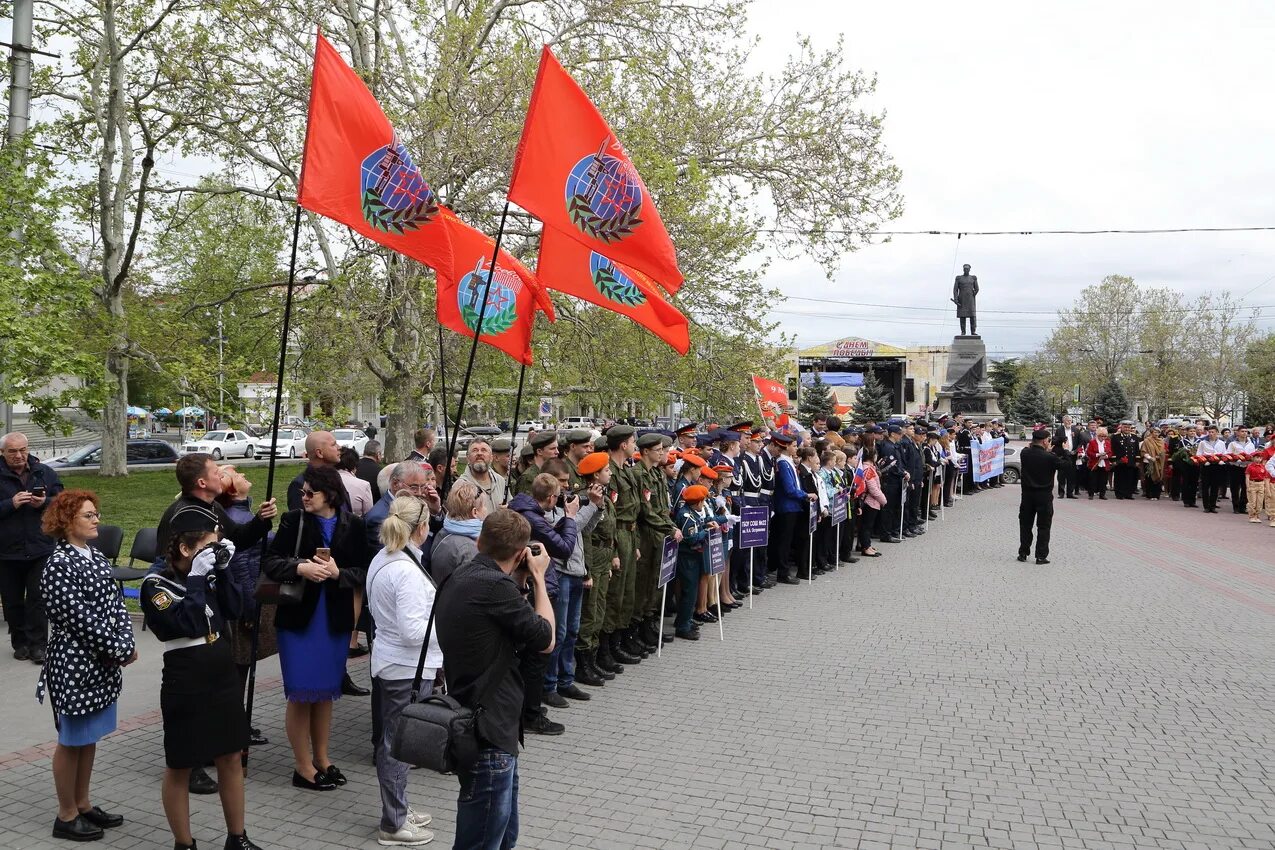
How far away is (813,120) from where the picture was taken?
23.3 meters

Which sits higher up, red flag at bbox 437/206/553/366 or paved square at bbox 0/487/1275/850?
red flag at bbox 437/206/553/366

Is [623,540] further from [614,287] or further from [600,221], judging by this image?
[600,221]

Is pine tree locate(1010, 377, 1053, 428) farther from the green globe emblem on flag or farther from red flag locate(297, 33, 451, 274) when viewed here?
red flag locate(297, 33, 451, 274)

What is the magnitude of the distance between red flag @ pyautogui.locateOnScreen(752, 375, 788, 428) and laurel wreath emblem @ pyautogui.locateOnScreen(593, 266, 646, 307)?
12.4m

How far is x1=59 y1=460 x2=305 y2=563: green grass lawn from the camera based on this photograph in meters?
17.5

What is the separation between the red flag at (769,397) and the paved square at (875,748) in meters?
10.6

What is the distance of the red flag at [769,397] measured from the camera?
21781 millimetres

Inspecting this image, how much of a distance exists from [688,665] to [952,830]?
3762mm

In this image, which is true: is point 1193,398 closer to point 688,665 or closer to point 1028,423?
point 1028,423

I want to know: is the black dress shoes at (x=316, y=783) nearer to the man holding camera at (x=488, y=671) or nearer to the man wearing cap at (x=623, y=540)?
the man holding camera at (x=488, y=671)

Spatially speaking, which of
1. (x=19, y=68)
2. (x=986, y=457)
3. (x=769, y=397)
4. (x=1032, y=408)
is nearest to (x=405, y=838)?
(x=19, y=68)

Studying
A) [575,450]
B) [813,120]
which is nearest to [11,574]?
[575,450]

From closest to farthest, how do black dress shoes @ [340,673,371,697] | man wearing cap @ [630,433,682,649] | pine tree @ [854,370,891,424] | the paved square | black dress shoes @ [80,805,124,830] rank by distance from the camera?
black dress shoes @ [80,805,124,830], the paved square, black dress shoes @ [340,673,371,697], man wearing cap @ [630,433,682,649], pine tree @ [854,370,891,424]

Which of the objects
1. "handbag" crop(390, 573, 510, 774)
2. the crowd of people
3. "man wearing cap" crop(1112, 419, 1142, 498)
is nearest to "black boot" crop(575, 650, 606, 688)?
the crowd of people
